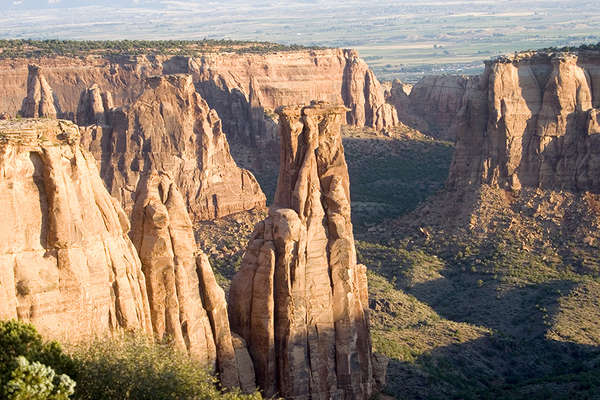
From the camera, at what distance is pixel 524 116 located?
73125 millimetres

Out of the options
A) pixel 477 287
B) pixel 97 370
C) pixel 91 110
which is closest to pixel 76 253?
pixel 97 370

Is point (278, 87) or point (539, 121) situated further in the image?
point (278, 87)

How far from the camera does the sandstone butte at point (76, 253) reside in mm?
28922

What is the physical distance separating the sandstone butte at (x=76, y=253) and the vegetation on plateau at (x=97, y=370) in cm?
94

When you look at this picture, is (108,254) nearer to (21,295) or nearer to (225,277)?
(21,295)

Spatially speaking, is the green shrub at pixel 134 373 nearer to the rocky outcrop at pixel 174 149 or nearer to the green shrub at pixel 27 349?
the green shrub at pixel 27 349

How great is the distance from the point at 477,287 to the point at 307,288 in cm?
3173

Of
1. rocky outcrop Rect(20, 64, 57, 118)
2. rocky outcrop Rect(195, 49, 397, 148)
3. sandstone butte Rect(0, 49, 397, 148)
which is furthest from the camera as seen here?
sandstone butte Rect(0, 49, 397, 148)

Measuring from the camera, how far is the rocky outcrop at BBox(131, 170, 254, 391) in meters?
33.0

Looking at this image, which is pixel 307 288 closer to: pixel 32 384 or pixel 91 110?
pixel 32 384

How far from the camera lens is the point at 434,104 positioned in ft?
423

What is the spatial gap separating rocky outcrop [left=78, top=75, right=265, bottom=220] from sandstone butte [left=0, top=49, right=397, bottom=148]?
62.0ft

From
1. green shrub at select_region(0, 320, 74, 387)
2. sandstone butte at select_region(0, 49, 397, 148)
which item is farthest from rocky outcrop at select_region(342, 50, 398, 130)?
green shrub at select_region(0, 320, 74, 387)

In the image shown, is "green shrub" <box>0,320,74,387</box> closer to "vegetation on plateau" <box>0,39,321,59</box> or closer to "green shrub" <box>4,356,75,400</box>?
"green shrub" <box>4,356,75,400</box>
